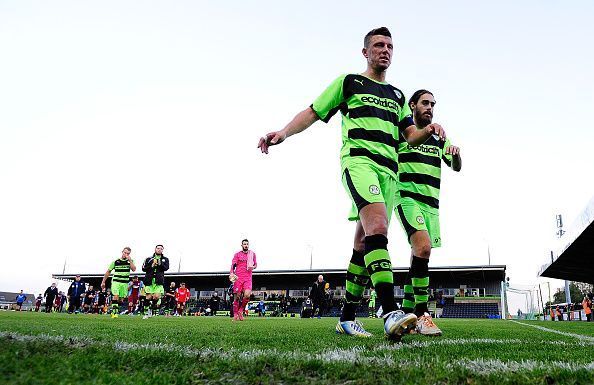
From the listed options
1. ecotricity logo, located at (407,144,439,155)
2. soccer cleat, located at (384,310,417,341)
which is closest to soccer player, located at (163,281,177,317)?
ecotricity logo, located at (407,144,439,155)

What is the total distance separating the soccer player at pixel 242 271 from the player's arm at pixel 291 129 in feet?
26.9

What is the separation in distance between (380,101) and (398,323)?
1897 mm

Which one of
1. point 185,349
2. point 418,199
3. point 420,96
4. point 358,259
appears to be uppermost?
point 420,96

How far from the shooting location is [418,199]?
17.3 feet

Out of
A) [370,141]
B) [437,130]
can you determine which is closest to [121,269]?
[370,141]

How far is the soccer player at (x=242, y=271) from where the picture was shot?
11914mm

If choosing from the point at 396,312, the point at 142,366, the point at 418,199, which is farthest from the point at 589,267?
the point at 142,366

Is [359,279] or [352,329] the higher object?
[359,279]

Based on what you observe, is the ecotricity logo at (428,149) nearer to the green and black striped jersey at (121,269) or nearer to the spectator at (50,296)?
the green and black striped jersey at (121,269)

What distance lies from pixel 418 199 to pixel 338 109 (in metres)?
1.76

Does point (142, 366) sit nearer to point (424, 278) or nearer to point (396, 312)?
point (396, 312)

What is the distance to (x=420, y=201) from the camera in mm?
5281

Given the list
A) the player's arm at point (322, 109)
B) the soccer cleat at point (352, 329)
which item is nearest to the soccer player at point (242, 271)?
the soccer cleat at point (352, 329)

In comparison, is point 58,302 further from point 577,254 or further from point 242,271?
point 577,254
